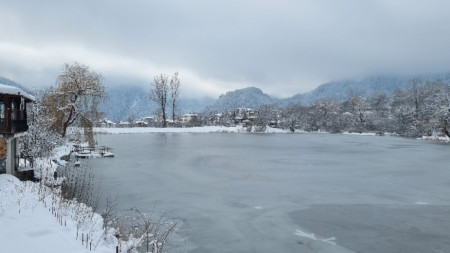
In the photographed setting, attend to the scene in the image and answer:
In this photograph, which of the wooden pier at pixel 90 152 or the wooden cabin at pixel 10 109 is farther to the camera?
the wooden pier at pixel 90 152

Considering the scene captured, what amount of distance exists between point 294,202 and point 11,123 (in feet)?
45.1

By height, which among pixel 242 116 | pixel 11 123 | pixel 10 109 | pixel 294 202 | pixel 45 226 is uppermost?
pixel 242 116

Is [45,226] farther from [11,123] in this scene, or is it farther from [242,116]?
[242,116]

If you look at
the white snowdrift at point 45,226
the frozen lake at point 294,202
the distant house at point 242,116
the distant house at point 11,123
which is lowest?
the frozen lake at point 294,202

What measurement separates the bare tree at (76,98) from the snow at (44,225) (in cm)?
1973

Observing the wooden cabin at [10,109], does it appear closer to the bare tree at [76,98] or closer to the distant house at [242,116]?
the bare tree at [76,98]

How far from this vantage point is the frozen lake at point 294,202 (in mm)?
9555

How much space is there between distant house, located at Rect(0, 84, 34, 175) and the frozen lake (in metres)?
4.77

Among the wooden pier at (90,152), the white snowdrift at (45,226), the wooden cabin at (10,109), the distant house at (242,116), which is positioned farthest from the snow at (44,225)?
the distant house at (242,116)

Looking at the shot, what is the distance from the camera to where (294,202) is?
1393 cm

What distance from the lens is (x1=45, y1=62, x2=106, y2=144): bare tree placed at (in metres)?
30.2

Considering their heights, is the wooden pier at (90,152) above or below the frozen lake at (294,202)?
above

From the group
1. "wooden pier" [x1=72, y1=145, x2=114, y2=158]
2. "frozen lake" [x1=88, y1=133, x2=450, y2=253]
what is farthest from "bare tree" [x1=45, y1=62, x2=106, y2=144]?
"frozen lake" [x1=88, y1=133, x2=450, y2=253]

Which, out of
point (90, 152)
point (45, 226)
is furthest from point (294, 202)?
point (90, 152)
